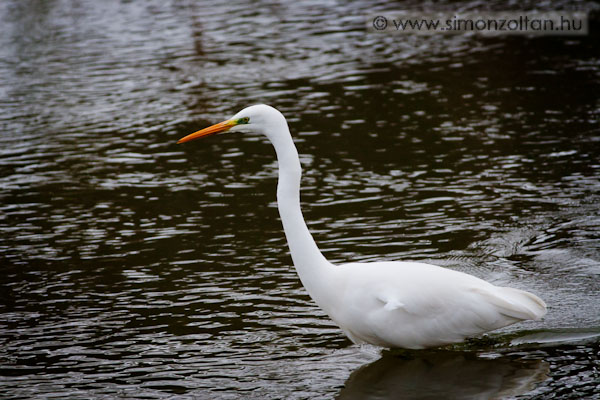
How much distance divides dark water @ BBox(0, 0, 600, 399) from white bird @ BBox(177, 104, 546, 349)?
34 centimetres

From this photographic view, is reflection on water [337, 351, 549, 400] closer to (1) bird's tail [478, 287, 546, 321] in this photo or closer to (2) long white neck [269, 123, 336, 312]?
(1) bird's tail [478, 287, 546, 321]

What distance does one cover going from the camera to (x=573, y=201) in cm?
888

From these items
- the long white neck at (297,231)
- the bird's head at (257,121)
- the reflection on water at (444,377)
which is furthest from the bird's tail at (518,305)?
the bird's head at (257,121)

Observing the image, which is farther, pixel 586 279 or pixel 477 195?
pixel 477 195

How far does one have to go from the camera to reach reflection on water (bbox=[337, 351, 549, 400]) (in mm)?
5680

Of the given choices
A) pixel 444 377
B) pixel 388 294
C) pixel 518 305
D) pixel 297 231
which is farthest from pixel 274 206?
pixel 518 305

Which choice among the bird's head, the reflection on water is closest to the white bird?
the bird's head

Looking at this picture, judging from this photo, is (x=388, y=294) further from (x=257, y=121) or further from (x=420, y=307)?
(x=257, y=121)

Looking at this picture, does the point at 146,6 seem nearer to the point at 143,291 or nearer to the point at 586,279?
the point at 143,291

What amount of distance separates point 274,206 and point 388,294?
152 inches

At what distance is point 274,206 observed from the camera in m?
9.49

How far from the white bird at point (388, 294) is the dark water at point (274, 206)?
13.3 inches

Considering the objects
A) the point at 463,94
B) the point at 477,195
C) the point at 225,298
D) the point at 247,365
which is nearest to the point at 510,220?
the point at 477,195

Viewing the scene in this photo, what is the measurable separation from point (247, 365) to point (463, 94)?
812 centimetres
